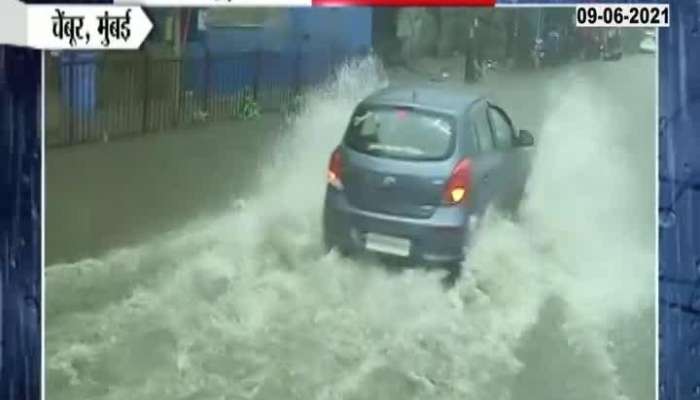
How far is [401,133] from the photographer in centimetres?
229

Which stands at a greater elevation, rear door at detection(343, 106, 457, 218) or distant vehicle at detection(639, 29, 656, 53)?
distant vehicle at detection(639, 29, 656, 53)

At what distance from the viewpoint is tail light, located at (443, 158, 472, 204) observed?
228 cm

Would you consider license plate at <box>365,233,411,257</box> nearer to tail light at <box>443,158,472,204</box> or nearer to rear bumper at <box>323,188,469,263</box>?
rear bumper at <box>323,188,469,263</box>

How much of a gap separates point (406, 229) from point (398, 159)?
145mm

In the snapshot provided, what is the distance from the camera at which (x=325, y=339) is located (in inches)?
90.5

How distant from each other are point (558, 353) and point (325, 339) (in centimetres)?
48

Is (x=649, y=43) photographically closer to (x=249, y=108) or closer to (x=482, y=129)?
(x=482, y=129)

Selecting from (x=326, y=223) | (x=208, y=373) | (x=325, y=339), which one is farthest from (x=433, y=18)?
(x=208, y=373)

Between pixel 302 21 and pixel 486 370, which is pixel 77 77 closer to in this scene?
pixel 302 21

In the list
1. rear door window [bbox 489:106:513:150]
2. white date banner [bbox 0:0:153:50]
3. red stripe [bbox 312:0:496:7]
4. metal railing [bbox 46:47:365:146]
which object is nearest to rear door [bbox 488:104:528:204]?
rear door window [bbox 489:106:513:150]

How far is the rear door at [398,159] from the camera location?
7.47ft

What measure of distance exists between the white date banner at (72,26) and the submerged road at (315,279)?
0.22 metres

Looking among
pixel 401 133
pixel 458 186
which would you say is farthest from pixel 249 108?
pixel 458 186

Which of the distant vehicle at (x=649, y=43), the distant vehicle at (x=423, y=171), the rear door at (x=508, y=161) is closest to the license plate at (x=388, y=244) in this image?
the distant vehicle at (x=423, y=171)
